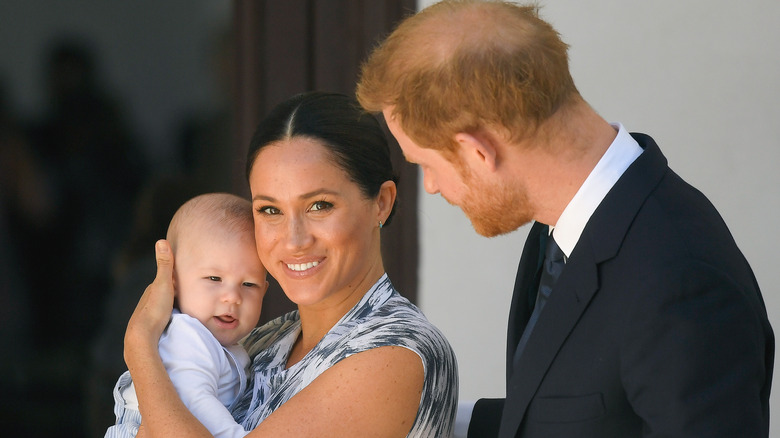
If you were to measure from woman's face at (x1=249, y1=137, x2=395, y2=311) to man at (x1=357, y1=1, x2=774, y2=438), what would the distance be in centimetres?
42

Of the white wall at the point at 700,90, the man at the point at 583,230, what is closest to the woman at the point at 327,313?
the man at the point at 583,230

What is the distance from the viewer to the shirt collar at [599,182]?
1516 millimetres

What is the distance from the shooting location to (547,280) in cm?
173

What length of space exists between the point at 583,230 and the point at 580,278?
8 cm

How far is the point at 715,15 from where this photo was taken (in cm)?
348

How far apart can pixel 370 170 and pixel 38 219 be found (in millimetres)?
2051

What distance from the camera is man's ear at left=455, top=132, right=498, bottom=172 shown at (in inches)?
59.5

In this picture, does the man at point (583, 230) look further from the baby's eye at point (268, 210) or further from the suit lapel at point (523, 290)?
the baby's eye at point (268, 210)

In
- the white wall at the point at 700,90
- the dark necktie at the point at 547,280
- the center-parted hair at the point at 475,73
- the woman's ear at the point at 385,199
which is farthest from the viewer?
the white wall at the point at 700,90

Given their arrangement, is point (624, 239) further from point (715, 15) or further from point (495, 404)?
point (715, 15)

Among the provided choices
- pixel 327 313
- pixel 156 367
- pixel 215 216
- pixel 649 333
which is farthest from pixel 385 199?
pixel 649 333

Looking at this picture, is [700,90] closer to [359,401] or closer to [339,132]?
[339,132]

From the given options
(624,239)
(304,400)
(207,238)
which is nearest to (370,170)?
(207,238)

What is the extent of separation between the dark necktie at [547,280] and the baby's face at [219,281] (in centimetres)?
73
